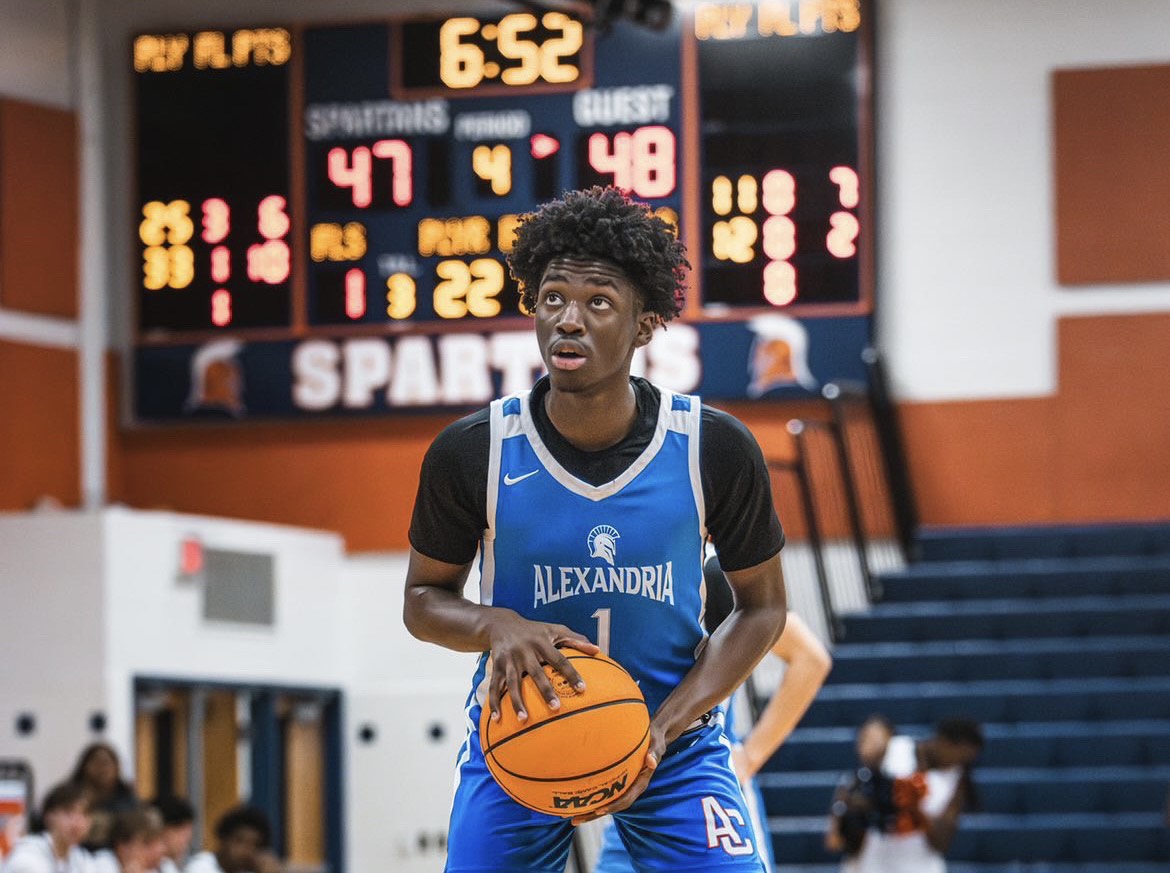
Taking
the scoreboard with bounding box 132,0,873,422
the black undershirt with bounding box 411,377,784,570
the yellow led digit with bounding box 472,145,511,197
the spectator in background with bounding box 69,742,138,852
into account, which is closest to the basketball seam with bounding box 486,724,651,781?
the black undershirt with bounding box 411,377,784,570

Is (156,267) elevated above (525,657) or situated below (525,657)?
above

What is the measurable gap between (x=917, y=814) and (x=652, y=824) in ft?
17.1

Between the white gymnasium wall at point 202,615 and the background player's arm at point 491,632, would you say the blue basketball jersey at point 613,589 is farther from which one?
the white gymnasium wall at point 202,615

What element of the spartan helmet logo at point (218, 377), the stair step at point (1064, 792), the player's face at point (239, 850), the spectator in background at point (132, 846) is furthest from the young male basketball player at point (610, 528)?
the spartan helmet logo at point (218, 377)

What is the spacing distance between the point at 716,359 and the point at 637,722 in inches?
334

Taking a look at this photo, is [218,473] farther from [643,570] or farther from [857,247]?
[643,570]

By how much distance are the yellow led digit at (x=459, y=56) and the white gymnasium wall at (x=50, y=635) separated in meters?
3.19

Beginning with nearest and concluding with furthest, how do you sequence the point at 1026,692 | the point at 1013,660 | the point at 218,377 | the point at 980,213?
the point at 1026,692, the point at 1013,660, the point at 980,213, the point at 218,377

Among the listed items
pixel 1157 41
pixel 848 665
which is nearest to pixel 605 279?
pixel 848 665

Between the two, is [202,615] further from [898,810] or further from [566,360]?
[566,360]

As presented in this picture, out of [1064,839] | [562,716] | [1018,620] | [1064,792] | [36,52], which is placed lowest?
[1064,839]

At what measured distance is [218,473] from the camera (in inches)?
488

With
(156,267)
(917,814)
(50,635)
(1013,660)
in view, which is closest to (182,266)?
(156,267)

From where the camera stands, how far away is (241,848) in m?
8.62
